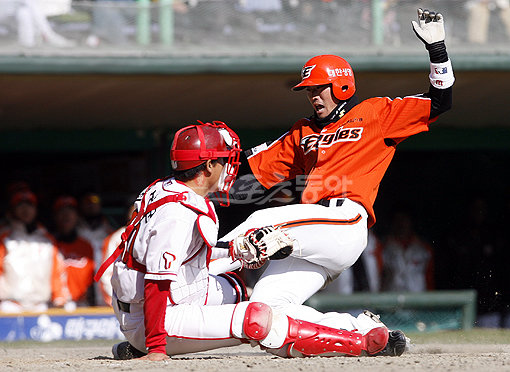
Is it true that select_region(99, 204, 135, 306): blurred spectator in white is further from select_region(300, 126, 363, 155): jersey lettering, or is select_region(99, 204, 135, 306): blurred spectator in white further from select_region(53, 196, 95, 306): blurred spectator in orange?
select_region(300, 126, 363, 155): jersey lettering

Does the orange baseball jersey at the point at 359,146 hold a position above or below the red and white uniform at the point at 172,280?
above

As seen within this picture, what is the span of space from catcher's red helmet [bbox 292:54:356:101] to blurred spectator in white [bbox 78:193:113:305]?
15.3 feet

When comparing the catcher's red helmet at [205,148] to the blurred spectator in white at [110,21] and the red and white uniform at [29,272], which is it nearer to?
the blurred spectator in white at [110,21]

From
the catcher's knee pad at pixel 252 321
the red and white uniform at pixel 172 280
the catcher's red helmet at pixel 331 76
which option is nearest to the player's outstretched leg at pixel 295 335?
the catcher's knee pad at pixel 252 321

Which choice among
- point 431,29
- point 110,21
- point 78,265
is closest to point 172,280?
point 431,29

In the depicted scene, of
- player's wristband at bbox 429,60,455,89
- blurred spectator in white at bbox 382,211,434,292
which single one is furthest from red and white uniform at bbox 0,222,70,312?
player's wristband at bbox 429,60,455,89

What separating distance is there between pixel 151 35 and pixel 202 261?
453cm

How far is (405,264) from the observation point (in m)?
9.76

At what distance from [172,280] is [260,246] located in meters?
0.49

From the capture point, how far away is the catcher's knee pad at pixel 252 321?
420cm

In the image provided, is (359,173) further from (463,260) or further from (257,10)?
(463,260)

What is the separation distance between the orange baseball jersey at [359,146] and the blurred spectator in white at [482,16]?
401cm

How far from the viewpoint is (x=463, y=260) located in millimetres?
9375

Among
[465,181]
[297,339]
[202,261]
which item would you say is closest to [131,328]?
[202,261]
